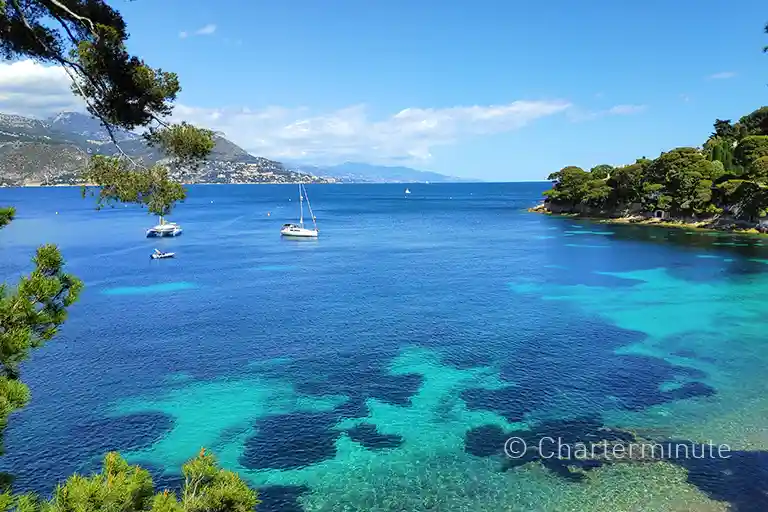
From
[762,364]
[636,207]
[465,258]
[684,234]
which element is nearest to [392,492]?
[762,364]

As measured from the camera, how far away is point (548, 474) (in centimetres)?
1878

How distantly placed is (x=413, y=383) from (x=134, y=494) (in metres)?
20.5

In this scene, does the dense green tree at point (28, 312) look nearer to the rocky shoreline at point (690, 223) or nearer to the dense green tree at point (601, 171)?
the rocky shoreline at point (690, 223)

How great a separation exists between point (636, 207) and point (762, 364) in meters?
91.2

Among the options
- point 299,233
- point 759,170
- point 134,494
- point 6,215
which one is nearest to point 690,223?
point 759,170

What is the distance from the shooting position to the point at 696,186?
92750 mm

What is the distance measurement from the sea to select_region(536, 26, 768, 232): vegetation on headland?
33106 mm

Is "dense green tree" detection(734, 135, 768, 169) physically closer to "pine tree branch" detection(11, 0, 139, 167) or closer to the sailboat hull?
the sailboat hull

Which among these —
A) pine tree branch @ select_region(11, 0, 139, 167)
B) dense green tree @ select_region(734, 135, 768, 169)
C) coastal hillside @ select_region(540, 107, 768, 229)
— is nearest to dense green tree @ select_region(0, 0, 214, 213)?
pine tree branch @ select_region(11, 0, 139, 167)

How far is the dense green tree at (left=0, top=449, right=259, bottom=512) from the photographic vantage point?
6379mm

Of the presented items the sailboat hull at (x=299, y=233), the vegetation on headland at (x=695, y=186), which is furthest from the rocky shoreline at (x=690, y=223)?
the sailboat hull at (x=299, y=233)

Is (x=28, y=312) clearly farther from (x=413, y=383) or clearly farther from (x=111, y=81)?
(x=413, y=383)

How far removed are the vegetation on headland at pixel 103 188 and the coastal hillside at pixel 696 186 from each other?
303 ft

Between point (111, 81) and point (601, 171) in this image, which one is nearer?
point (111, 81)
